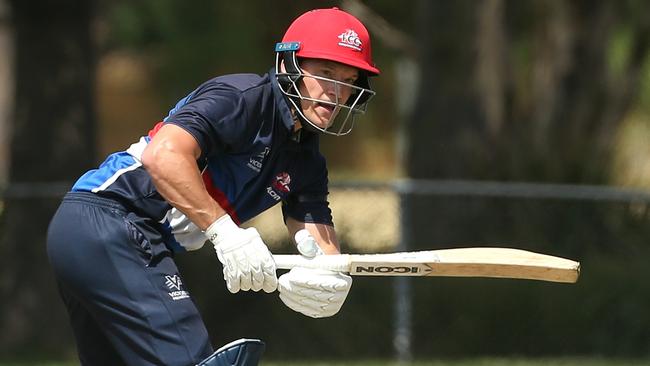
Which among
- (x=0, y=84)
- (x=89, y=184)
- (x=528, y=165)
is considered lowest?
(x=0, y=84)

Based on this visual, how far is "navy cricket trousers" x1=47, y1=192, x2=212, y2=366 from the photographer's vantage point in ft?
14.5

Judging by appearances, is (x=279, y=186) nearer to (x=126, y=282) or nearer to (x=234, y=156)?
(x=234, y=156)

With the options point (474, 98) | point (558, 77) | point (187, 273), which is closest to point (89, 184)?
point (187, 273)

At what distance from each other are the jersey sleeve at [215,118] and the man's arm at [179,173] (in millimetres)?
71

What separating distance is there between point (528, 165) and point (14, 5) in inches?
189

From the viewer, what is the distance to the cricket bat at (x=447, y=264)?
15.3 ft

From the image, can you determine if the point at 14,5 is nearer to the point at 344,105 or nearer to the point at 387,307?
the point at 387,307

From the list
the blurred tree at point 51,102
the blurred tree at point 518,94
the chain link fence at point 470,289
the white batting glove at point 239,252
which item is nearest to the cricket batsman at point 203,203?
the white batting glove at point 239,252

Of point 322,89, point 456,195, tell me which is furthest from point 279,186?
point 456,195

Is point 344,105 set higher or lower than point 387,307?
higher

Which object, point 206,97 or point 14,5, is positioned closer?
point 206,97

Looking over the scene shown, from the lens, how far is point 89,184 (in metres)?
4.71

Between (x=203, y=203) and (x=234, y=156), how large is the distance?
1.60 ft

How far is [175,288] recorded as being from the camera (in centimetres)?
453
